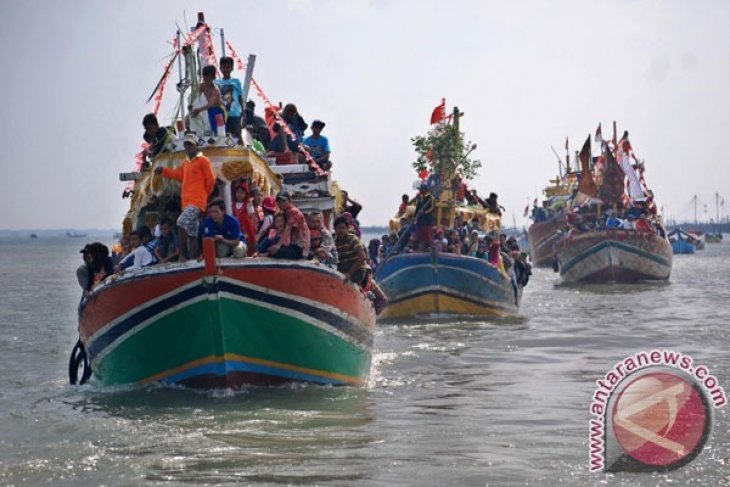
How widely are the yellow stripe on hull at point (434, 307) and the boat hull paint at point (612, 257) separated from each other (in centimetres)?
1884

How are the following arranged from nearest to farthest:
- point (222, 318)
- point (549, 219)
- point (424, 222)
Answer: point (222, 318), point (424, 222), point (549, 219)

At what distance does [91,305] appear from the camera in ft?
47.9

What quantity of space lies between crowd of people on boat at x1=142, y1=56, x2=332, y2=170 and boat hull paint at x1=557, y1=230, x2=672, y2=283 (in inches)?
1115

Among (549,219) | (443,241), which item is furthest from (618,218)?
(443,241)

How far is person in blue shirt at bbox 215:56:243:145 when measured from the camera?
51.7 ft

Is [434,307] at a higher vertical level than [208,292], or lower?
lower

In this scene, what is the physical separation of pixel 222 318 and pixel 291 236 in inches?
54.1

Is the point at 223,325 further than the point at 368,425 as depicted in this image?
Yes

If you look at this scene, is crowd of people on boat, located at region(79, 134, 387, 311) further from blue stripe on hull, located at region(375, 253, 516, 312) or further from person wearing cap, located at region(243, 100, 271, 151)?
blue stripe on hull, located at region(375, 253, 516, 312)

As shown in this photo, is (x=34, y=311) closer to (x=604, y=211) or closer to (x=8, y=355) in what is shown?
(x=8, y=355)

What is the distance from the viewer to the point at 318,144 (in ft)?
62.5

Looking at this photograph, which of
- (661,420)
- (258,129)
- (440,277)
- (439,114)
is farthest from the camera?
(439,114)

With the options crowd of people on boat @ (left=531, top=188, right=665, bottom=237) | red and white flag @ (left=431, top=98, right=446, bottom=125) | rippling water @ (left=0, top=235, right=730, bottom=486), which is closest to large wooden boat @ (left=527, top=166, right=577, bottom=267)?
crowd of people on boat @ (left=531, top=188, right=665, bottom=237)

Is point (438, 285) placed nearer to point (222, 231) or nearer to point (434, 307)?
point (434, 307)
